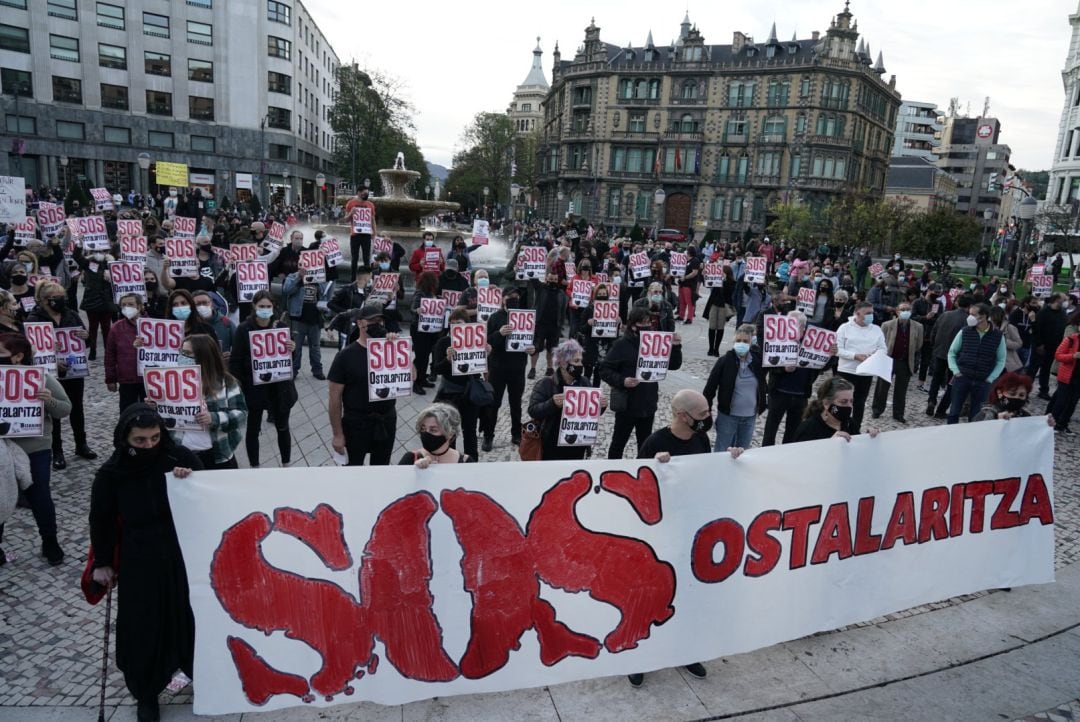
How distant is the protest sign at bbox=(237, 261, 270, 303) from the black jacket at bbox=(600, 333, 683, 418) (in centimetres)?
610

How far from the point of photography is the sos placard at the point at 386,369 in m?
6.02

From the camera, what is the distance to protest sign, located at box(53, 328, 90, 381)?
22.9 ft

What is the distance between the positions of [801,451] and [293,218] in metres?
32.5

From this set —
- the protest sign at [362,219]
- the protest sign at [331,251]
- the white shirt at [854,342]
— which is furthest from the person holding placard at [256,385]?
the protest sign at [362,219]

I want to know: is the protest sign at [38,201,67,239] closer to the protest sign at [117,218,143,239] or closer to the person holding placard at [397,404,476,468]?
the protest sign at [117,218,143,239]

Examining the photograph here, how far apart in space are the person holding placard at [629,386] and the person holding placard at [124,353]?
4741 millimetres

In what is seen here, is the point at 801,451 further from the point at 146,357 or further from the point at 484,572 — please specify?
the point at 146,357

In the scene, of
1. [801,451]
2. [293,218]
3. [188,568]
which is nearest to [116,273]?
[188,568]

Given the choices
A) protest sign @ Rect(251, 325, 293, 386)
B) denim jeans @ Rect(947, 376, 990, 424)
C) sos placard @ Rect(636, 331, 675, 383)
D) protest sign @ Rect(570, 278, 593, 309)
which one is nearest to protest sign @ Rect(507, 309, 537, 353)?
sos placard @ Rect(636, 331, 675, 383)

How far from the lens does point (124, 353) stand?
23.5 ft

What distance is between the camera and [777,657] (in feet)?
16.0

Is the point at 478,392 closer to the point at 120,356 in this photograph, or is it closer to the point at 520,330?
the point at 520,330

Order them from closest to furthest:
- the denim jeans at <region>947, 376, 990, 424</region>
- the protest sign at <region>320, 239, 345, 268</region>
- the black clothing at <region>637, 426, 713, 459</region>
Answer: the black clothing at <region>637, 426, 713, 459</region>, the denim jeans at <region>947, 376, 990, 424</region>, the protest sign at <region>320, 239, 345, 268</region>

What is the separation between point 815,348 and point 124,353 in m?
7.46
